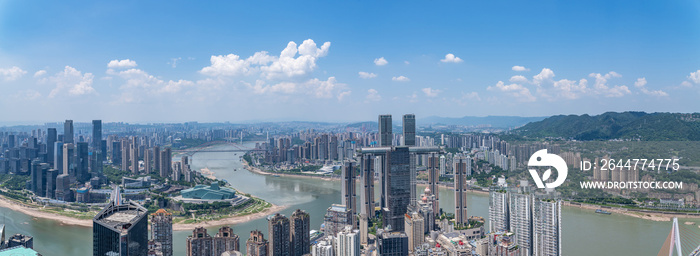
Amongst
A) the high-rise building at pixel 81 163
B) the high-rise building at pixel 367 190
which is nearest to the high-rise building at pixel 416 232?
the high-rise building at pixel 367 190

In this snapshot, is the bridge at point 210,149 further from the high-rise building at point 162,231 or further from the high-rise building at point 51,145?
the high-rise building at point 162,231

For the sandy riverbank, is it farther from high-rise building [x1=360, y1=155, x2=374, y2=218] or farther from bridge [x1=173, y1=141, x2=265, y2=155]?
bridge [x1=173, y1=141, x2=265, y2=155]

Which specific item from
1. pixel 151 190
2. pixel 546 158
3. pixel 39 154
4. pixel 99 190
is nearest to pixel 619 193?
pixel 546 158

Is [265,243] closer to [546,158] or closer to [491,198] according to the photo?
[491,198]

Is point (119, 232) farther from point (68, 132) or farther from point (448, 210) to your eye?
point (68, 132)

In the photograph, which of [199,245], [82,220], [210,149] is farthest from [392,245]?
[210,149]
